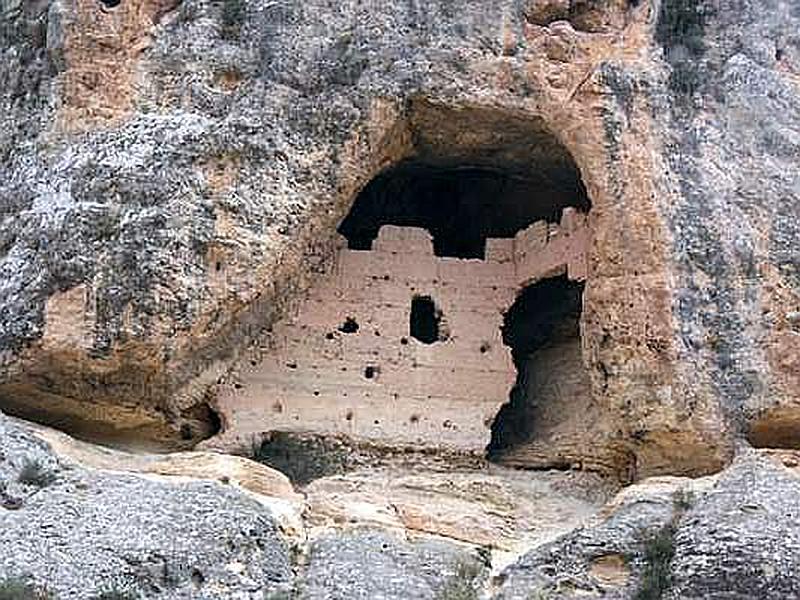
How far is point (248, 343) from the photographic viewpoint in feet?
49.3

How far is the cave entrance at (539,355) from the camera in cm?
1642

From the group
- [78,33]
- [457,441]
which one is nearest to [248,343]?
[457,441]

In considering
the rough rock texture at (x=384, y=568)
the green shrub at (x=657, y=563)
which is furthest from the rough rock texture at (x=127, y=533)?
the green shrub at (x=657, y=563)

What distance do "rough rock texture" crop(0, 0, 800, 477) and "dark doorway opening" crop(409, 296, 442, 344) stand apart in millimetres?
1142

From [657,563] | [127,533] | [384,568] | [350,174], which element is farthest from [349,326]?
[657,563]

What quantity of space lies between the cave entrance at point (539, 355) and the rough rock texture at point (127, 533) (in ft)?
14.0

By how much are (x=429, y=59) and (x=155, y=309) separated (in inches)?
134

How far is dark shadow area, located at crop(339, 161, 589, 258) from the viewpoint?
56.0 feet

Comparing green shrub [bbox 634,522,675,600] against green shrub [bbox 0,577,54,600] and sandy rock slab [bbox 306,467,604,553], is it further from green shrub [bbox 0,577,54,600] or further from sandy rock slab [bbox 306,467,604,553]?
green shrub [bbox 0,577,54,600]

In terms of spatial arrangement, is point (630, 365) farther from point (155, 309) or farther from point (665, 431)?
point (155, 309)

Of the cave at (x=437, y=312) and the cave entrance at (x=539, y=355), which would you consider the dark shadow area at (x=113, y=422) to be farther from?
the cave entrance at (x=539, y=355)

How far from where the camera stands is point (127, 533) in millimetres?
11930

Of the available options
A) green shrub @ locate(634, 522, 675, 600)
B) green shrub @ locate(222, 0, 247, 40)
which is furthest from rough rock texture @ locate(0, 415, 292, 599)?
green shrub @ locate(222, 0, 247, 40)

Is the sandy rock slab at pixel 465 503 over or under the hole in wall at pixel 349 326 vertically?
under
